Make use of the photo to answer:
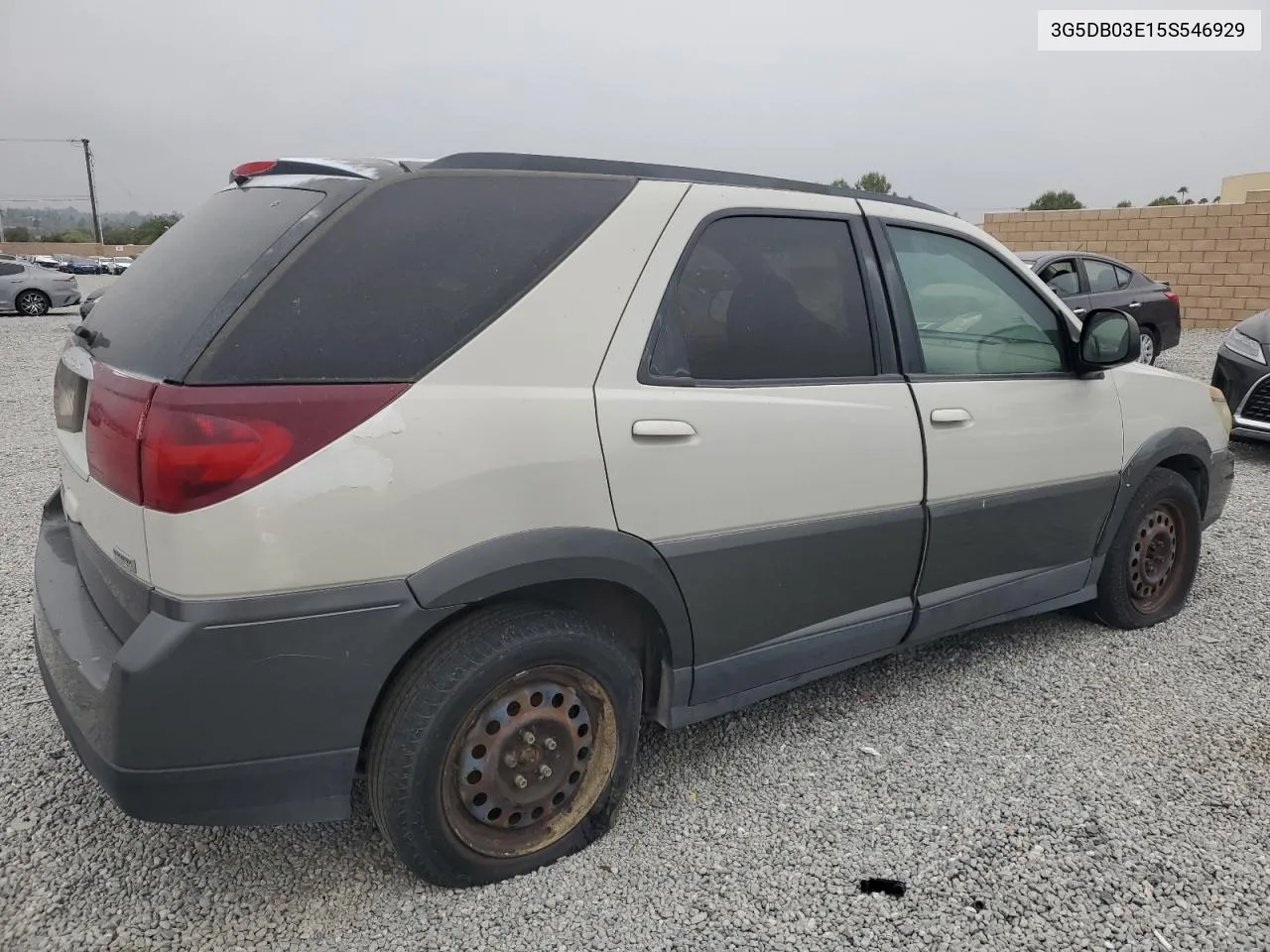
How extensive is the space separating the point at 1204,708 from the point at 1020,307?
159 cm

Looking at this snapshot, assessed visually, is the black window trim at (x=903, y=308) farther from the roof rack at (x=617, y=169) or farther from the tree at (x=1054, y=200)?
the tree at (x=1054, y=200)

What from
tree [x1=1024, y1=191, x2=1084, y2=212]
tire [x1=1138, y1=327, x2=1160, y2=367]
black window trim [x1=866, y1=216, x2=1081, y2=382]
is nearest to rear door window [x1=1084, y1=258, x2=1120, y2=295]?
tire [x1=1138, y1=327, x2=1160, y2=367]

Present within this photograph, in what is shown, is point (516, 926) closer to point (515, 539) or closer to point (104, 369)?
point (515, 539)

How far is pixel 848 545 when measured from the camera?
2.77 m

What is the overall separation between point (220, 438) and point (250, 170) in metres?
1.07

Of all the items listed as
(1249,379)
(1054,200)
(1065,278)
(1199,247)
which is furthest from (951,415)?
(1054,200)

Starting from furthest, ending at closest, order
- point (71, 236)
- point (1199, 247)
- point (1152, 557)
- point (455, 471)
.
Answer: point (71, 236) → point (1199, 247) → point (1152, 557) → point (455, 471)

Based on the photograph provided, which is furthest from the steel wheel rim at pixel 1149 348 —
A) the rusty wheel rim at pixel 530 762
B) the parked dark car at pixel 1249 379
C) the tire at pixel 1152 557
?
the rusty wheel rim at pixel 530 762

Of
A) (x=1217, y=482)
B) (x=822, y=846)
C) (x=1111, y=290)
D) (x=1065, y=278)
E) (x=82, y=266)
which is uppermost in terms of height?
(x=82, y=266)

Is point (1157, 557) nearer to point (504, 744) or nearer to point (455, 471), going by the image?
point (504, 744)

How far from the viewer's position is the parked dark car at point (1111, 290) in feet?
35.1

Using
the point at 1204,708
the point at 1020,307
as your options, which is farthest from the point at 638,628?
the point at 1204,708

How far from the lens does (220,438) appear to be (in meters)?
1.80

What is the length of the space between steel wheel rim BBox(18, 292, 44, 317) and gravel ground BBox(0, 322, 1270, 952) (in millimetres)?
22339
